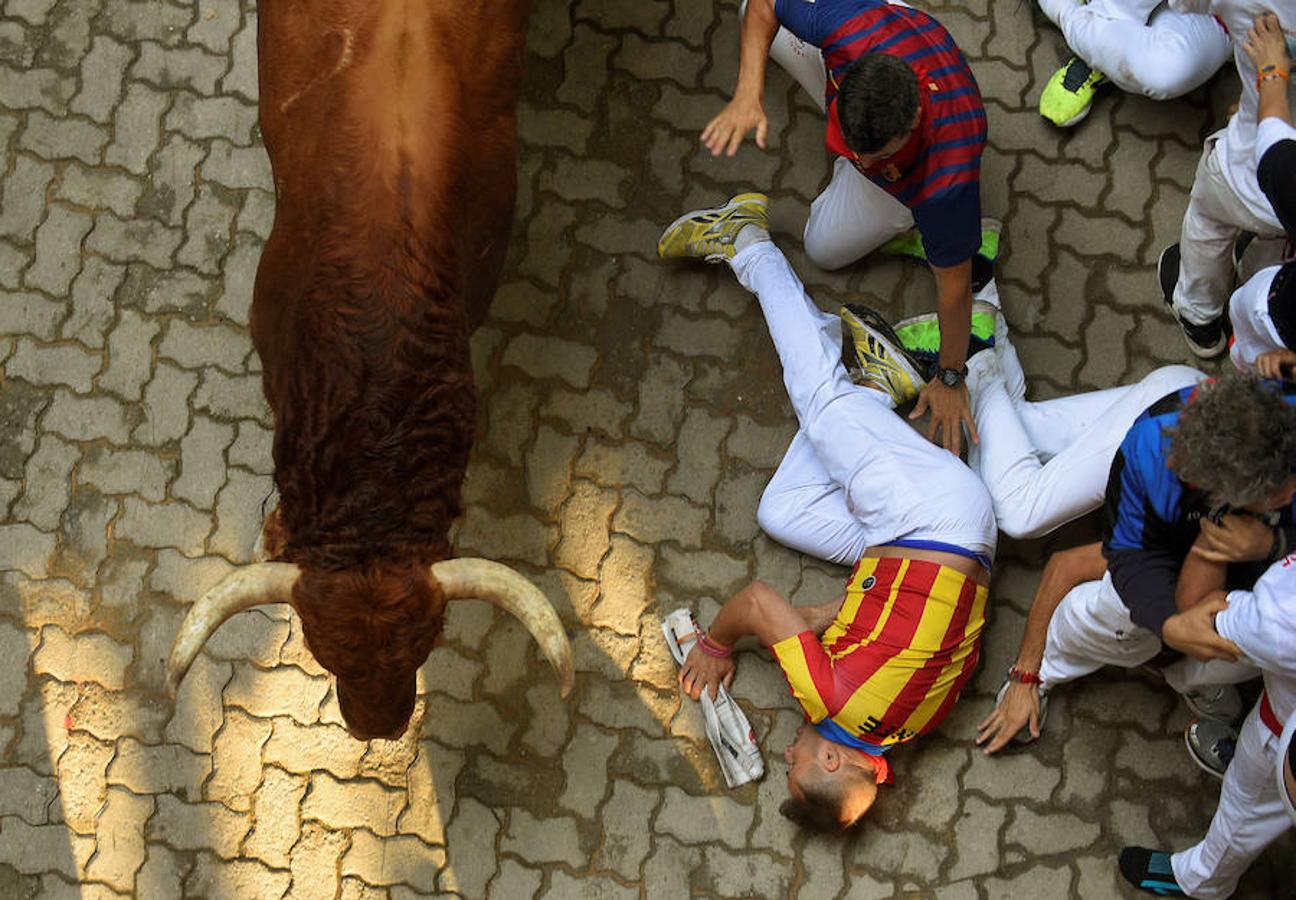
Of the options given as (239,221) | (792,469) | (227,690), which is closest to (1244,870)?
(792,469)

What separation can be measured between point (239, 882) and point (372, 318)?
2.46m

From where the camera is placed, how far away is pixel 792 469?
494cm

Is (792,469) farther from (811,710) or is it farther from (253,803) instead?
(253,803)

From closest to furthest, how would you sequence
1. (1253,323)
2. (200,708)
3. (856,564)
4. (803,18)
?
(1253,323), (803,18), (856,564), (200,708)

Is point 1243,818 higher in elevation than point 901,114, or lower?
lower

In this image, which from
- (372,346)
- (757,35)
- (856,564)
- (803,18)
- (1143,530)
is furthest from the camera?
(856,564)

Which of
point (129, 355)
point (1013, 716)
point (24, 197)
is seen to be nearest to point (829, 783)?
point (1013, 716)

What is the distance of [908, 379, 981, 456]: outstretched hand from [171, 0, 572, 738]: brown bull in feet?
6.10

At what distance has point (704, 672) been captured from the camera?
4.86 metres

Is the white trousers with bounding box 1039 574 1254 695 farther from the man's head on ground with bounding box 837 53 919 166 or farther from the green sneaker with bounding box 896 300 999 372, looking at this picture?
the man's head on ground with bounding box 837 53 919 166

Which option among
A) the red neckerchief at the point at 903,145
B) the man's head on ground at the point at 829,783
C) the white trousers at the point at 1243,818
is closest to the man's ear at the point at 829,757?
the man's head on ground at the point at 829,783

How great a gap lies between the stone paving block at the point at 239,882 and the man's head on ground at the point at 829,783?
1.98m

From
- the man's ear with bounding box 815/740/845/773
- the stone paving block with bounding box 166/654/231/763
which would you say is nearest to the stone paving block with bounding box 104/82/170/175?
the stone paving block with bounding box 166/654/231/763

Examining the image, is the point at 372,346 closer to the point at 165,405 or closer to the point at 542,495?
the point at 542,495
